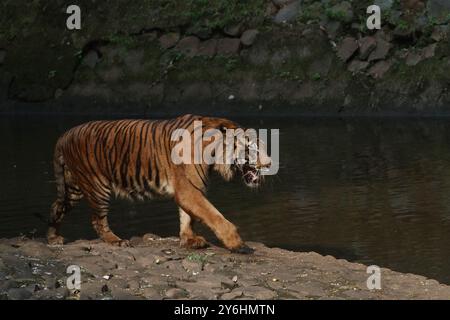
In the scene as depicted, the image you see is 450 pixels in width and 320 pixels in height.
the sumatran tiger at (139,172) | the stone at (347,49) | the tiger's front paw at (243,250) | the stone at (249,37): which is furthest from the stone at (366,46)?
the tiger's front paw at (243,250)

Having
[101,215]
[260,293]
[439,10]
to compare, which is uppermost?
[439,10]

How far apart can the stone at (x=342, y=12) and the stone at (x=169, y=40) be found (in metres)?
3.67

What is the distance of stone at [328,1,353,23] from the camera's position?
20953 mm

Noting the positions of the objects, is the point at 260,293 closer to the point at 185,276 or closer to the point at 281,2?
the point at 185,276

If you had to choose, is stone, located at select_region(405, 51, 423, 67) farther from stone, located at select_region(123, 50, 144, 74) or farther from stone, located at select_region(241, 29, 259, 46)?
stone, located at select_region(123, 50, 144, 74)

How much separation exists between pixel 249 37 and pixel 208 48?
101 cm

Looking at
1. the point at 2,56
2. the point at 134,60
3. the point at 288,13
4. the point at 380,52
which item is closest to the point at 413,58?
the point at 380,52

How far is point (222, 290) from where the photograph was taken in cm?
654

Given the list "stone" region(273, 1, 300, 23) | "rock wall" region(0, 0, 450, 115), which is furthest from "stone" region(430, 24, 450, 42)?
"stone" region(273, 1, 300, 23)

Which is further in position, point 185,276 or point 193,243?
point 193,243

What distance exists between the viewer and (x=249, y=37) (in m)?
21.7

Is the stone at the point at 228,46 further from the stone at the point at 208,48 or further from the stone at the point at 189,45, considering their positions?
the stone at the point at 189,45

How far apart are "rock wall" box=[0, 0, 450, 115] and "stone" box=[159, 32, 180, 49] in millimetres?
28
